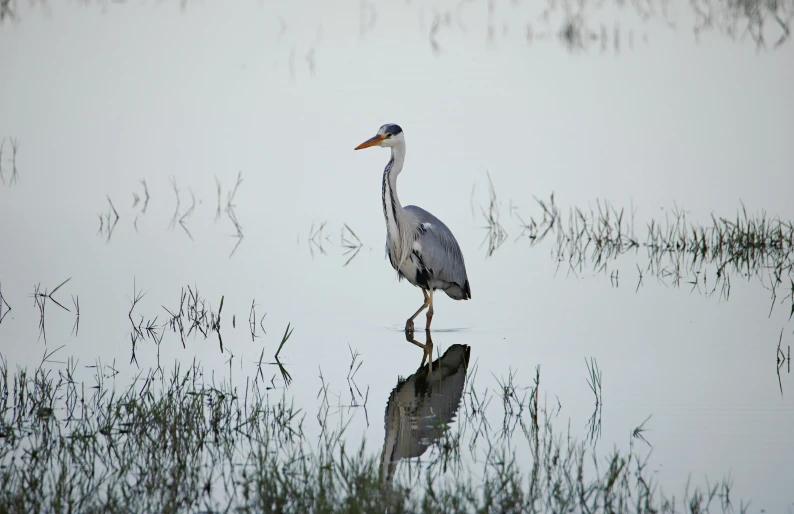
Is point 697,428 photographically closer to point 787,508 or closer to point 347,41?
point 787,508

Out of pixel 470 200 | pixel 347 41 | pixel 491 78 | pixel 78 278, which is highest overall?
pixel 347 41

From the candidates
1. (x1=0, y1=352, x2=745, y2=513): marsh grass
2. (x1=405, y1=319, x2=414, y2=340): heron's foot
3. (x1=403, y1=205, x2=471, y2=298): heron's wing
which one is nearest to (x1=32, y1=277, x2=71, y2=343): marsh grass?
(x1=0, y1=352, x2=745, y2=513): marsh grass

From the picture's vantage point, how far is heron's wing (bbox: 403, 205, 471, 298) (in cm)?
793

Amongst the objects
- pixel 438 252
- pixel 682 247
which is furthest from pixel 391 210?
pixel 682 247

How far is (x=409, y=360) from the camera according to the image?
6730 mm

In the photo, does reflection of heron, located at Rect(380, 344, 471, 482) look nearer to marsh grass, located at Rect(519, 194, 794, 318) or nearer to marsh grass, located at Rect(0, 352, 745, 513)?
marsh grass, located at Rect(0, 352, 745, 513)

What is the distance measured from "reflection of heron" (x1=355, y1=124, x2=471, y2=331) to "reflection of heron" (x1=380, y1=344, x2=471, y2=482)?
109 cm

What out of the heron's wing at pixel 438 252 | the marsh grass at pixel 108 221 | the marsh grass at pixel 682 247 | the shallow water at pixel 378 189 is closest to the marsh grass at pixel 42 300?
the shallow water at pixel 378 189

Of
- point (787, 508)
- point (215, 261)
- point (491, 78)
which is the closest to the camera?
point (787, 508)

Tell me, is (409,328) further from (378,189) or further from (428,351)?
(378,189)

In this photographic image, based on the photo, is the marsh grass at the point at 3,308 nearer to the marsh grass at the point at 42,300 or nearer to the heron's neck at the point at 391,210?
the marsh grass at the point at 42,300

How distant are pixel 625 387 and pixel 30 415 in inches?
134

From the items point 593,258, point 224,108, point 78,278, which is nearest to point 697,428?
point 593,258

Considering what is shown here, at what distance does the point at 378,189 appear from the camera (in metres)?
12.2
